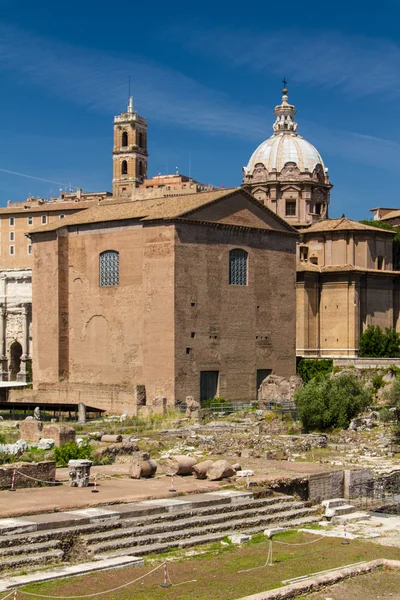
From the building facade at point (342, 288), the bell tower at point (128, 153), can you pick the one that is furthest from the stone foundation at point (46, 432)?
the bell tower at point (128, 153)

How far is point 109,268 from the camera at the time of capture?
4709 cm

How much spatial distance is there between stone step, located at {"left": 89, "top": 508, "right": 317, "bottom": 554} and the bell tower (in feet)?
285

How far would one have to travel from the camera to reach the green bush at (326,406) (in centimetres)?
3522

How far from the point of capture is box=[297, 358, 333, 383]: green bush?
5044 centimetres

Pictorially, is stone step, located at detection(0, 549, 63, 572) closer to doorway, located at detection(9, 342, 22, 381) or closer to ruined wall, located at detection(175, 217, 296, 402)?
ruined wall, located at detection(175, 217, 296, 402)

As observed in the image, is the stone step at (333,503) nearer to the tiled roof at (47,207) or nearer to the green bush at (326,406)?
the green bush at (326,406)

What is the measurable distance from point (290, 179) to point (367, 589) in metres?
48.8

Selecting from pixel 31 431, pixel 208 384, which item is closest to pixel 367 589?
pixel 31 431

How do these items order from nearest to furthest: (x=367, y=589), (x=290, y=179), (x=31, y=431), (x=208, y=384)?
(x=367, y=589), (x=31, y=431), (x=208, y=384), (x=290, y=179)

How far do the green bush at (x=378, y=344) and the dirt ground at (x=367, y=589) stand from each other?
3675 cm

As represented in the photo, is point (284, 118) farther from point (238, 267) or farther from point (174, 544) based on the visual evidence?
point (174, 544)

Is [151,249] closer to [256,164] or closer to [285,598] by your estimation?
[256,164]

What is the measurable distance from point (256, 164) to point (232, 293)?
19.1m

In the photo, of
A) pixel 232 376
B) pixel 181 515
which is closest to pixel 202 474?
pixel 181 515
